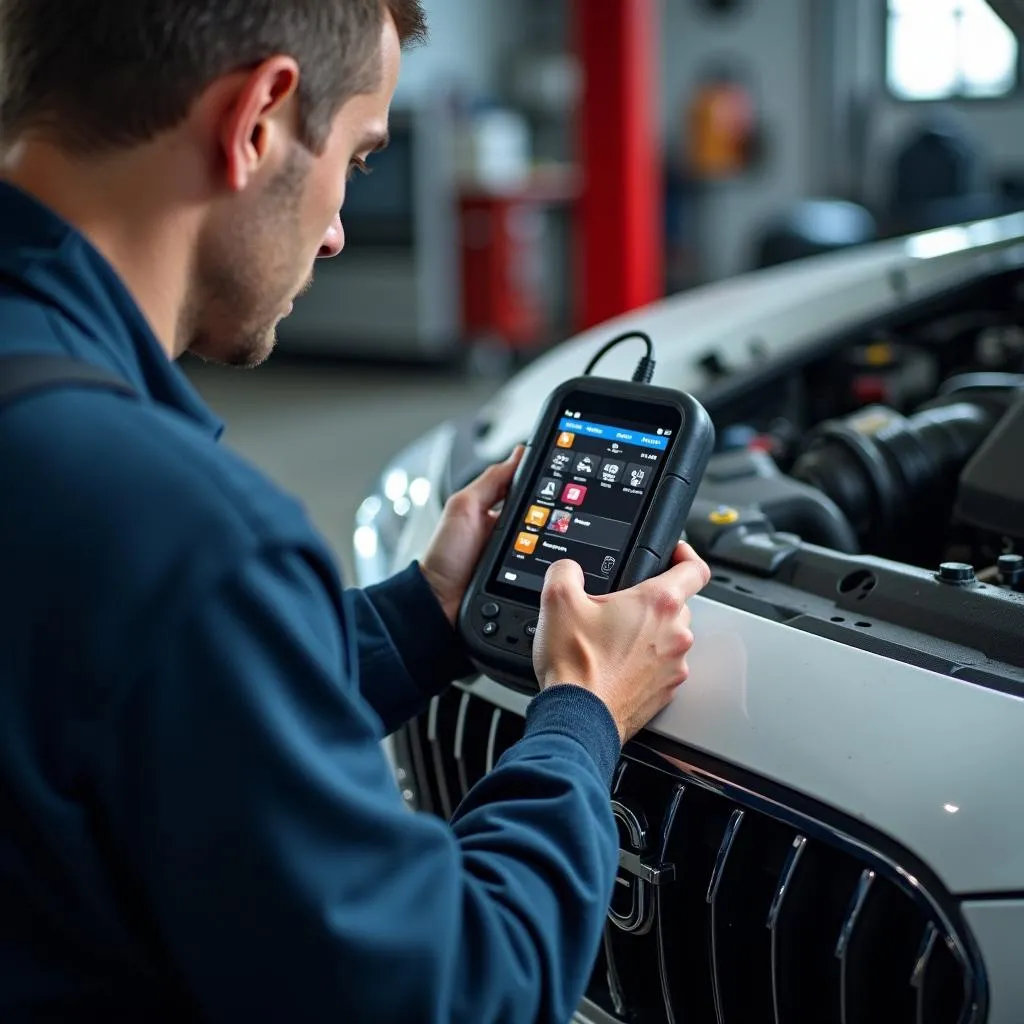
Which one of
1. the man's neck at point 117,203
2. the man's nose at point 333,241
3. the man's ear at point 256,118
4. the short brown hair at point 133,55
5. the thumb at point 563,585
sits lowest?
the thumb at point 563,585

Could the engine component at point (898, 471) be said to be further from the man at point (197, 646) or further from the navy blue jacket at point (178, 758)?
the navy blue jacket at point (178, 758)

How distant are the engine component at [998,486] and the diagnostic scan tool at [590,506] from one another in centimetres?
35

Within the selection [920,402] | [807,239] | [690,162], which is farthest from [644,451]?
[690,162]

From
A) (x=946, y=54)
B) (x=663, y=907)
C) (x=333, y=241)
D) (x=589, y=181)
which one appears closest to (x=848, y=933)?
(x=663, y=907)

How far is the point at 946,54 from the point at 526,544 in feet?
28.4

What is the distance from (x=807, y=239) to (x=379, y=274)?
3.26m

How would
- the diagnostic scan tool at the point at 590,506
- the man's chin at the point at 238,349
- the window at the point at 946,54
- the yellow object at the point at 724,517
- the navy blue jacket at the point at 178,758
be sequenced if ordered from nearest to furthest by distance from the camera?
the navy blue jacket at the point at 178,758
the man's chin at the point at 238,349
the diagnostic scan tool at the point at 590,506
the yellow object at the point at 724,517
the window at the point at 946,54

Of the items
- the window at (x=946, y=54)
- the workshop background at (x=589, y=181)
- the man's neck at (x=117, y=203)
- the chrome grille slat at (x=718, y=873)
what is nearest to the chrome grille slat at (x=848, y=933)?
the chrome grille slat at (x=718, y=873)

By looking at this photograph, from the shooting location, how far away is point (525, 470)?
1273mm

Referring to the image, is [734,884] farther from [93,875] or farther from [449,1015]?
[93,875]

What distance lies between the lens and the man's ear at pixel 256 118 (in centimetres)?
80

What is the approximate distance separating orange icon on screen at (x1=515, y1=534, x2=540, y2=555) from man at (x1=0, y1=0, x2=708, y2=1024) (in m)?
0.31

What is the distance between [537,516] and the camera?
1230mm

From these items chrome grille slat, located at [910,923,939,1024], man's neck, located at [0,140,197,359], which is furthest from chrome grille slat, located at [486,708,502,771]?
man's neck, located at [0,140,197,359]
